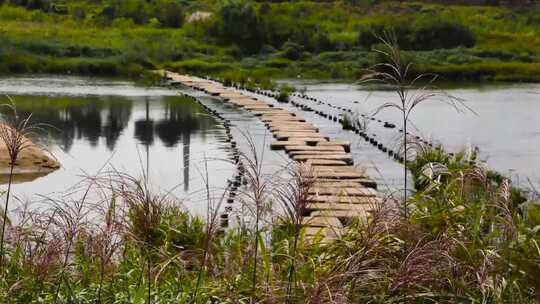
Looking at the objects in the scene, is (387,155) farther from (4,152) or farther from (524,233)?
(524,233)

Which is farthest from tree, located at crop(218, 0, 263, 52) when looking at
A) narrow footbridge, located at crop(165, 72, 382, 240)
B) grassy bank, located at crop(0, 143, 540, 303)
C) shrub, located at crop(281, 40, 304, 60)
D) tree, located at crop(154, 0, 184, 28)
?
grassy bank, located at crop(0, 143, 540, 303)

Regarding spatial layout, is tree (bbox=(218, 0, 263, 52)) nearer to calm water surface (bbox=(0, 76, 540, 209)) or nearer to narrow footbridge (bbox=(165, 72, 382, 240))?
calm water surface (bbox=(0, 76, 540, 209))

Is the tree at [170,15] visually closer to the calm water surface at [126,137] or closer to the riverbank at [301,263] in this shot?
the calm water surface at [126,137]

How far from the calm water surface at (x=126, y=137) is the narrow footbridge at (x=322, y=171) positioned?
2.31 feet

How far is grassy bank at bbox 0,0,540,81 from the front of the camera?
2789cm

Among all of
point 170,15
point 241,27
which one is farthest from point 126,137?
point 170,15

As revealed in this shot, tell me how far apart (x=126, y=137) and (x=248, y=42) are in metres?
22.0

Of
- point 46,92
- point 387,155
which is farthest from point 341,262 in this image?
point 46,92

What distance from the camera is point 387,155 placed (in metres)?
10.7

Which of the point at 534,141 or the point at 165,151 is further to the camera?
the point at 534,141

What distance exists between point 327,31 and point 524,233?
33.2 meters

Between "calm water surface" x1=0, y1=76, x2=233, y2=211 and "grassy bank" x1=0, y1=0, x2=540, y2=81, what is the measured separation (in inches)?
268

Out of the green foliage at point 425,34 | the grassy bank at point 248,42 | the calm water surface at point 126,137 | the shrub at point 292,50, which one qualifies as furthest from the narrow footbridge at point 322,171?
the green foliage at point 425,34

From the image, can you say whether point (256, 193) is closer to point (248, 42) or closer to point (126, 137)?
point (126, 137)
